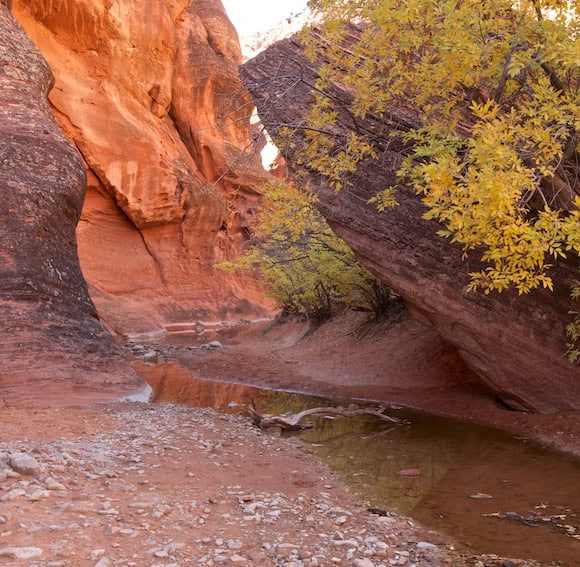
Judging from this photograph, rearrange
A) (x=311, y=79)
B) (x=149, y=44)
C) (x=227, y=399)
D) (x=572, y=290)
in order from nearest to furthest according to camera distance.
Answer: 1. (x=572, y=290)
2. (x=311, y=79)
3. (x=227, y=399)
4. (x=149, y=44)

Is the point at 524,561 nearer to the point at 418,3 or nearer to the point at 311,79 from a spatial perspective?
the point at 418,3

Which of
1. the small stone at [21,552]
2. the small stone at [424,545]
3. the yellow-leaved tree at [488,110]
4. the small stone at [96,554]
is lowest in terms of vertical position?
the small stone at [424,545]

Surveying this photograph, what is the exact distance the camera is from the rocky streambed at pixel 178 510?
4422 millimetres

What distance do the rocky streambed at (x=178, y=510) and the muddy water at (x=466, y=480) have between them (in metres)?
0.41

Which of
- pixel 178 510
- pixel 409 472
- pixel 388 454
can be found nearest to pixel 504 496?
pixel 409 472

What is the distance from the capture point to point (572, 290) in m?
9.68

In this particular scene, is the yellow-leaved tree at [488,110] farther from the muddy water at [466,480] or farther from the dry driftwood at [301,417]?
the dry driftwood at [301,417]

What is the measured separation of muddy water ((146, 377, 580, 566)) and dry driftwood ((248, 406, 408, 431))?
274mm

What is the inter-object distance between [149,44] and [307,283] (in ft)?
75.5

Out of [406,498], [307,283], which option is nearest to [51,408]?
[406,498]

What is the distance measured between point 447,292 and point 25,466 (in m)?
7.46

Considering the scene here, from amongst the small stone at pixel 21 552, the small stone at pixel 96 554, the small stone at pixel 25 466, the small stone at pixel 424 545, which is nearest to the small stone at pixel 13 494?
the small stone at pixel 25 466

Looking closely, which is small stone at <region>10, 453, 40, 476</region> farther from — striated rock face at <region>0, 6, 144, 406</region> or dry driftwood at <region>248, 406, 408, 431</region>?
dry driftwood at <region>248, 406, 408, 431</region>

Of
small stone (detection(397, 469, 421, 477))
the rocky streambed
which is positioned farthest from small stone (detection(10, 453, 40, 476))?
small stone (detection(397, 469, 421, 477))
